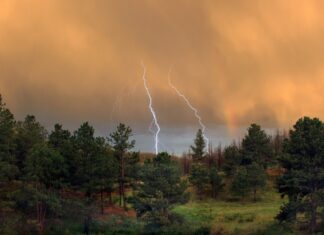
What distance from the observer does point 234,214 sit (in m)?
73.8

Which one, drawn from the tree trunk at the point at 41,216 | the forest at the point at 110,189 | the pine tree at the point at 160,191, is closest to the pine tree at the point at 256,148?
the forest at the point at 110,189

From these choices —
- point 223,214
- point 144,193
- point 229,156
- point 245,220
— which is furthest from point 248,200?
point 144,193

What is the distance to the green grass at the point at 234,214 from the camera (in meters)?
59.6

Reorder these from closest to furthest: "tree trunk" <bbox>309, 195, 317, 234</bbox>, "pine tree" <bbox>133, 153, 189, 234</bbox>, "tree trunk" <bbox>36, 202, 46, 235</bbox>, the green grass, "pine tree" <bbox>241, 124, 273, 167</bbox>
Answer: "tree trunk" <bbox>309, 195, 317, 234</bbox>, "tree trunk" <bbox>36, 202, 46, 235</bbox>, the green grass, "pine tree" <bbox>133, 153, 189, 234</bbox>, "pine tree" <bbox>241, 124, 273, 167</bbox>

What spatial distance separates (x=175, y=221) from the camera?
6088cm

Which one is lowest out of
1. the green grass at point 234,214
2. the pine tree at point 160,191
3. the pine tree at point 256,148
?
the green grass at point 234,214

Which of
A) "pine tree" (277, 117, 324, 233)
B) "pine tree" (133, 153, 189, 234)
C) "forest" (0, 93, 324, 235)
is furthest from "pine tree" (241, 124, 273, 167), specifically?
"pine tree" (277, 117, 324, 233)

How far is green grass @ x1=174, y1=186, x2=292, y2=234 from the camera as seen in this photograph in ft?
196

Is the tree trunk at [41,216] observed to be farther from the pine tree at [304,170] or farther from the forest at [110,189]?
the pine tree at [304,170]

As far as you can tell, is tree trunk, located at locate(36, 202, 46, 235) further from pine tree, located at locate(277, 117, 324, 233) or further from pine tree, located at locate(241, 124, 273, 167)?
pine tree, located at locate(241, 124, 273, 167)

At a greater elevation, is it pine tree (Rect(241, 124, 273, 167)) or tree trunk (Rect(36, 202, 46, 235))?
pine tree (Rect(241, 124, 273, 167))

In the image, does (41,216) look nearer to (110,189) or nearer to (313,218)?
(110,189)

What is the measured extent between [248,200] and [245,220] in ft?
93.0

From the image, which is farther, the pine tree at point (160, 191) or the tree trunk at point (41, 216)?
the pine tree at point (160, 191)
